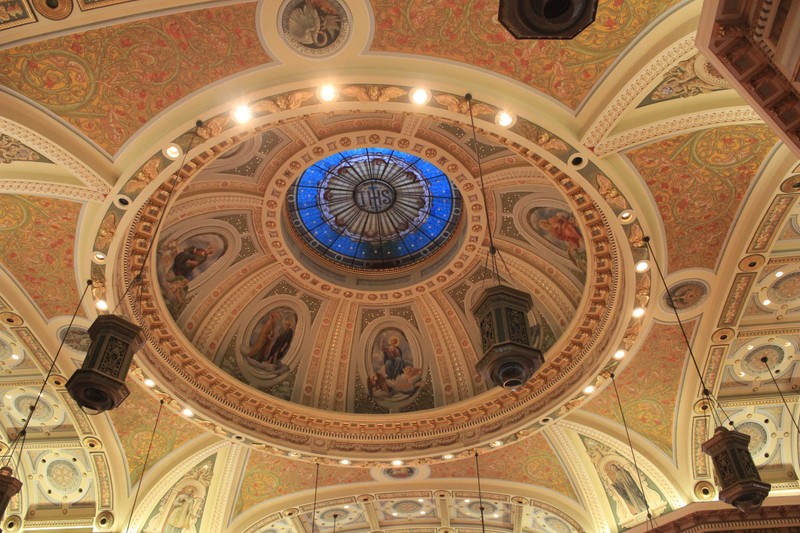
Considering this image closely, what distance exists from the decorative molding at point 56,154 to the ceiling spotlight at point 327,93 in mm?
3205

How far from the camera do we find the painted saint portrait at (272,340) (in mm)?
13859

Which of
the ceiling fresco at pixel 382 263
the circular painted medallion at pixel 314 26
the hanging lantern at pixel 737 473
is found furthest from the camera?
the hanging lantern at pixel 737 473

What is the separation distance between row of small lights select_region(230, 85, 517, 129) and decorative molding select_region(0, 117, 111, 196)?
6.93 feet

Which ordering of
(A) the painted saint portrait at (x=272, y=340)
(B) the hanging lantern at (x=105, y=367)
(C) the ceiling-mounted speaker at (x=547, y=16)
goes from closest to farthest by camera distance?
1. (C) the ceiling-mounted speaker at (x=547, y=16)
2. (B) the hanging lantern at (x=105, y=367)
3. (A) the painted saint portrait at (x=272, y=340)

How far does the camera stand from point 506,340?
616 centimetres

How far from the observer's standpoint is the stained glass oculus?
1352cm

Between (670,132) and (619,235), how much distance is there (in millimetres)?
1856

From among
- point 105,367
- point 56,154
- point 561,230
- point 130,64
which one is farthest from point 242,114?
point 561,230

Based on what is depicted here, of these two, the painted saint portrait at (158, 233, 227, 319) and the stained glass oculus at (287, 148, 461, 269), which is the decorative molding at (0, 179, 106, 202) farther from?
the stained glass oculus at (287, 148, 461, 269)

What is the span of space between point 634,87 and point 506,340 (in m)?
3.50

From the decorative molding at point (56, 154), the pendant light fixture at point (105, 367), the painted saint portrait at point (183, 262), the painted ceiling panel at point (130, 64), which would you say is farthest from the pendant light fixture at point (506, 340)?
the painted saint portrait at point (183, 262)

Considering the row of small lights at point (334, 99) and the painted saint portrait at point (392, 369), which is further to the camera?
the painted saint portrait at point (392, 369)

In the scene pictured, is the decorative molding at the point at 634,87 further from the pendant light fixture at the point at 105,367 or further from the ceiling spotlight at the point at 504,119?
the pendant light fixture at the point at 105,367

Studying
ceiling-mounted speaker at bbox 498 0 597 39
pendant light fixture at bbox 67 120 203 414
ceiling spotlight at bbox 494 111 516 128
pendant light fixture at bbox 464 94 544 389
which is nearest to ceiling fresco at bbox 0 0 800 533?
ceiling spotlight at bbox 494 111 516 128
